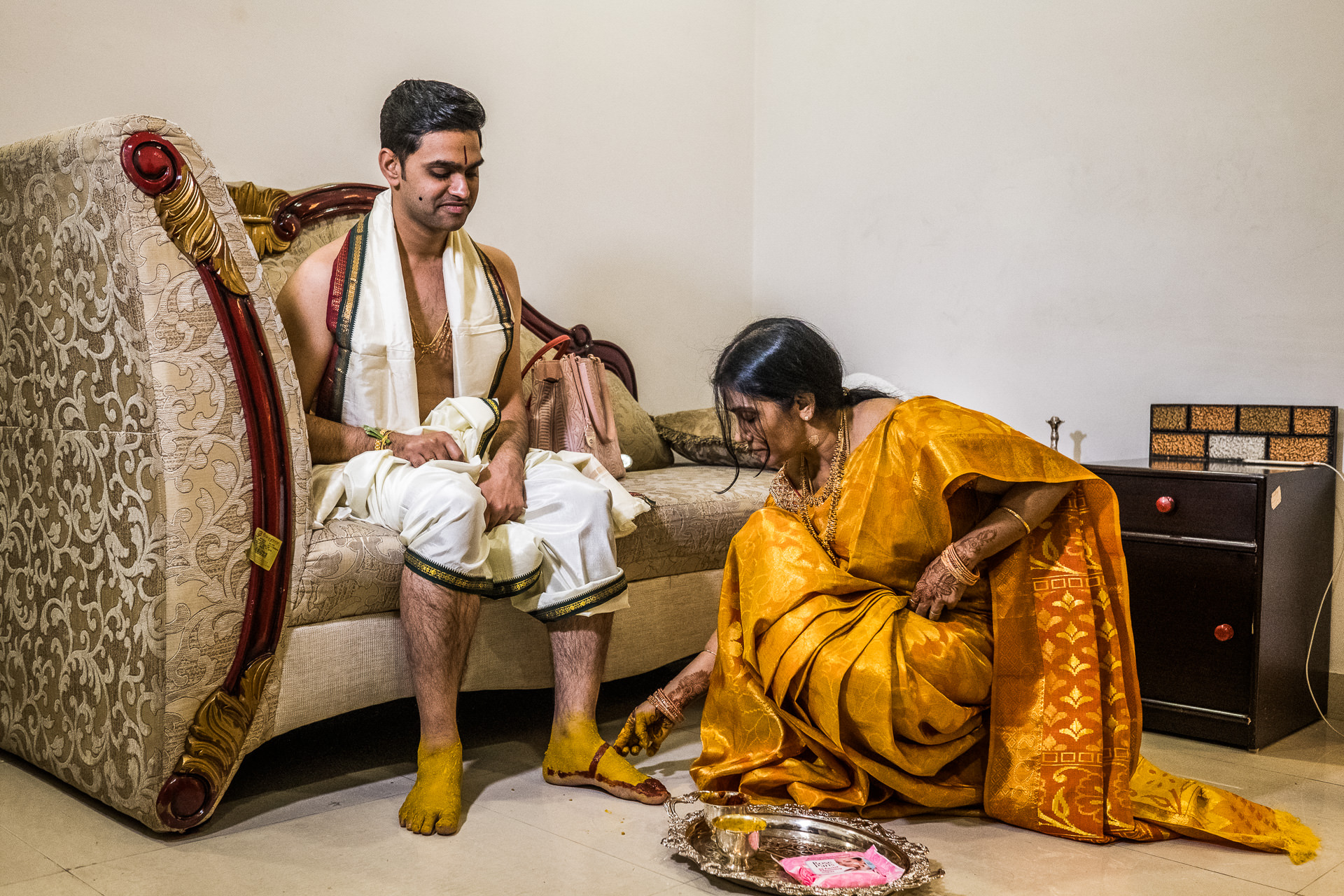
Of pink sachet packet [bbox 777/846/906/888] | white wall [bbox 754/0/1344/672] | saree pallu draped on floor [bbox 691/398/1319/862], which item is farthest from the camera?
white wall [bbox 754/0/1344/672]

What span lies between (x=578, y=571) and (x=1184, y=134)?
2282 millimetres

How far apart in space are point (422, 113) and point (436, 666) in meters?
1.17

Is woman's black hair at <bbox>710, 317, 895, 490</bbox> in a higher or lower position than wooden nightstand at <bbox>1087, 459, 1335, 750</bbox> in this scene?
higher

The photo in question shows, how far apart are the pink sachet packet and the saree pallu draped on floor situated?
29cm

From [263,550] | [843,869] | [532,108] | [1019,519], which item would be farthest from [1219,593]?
[532,108]

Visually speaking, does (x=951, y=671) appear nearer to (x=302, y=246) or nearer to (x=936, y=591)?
(x=936, y=591)

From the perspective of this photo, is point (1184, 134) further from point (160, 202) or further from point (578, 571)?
point (160, 202)

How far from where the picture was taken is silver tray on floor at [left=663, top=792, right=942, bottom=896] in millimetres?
1552

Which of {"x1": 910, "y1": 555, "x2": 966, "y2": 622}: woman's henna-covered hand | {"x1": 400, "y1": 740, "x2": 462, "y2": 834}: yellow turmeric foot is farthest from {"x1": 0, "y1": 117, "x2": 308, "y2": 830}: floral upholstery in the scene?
{"x1": 910, "y1": 555, "x2": 966, "y2": 622}: woman's henna-covered hand

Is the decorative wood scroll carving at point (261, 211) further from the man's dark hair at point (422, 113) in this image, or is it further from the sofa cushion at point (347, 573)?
the sofa cushion at point (347, 573)

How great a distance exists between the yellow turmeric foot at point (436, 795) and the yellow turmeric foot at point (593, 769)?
0.69 ft

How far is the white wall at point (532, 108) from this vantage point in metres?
2.73

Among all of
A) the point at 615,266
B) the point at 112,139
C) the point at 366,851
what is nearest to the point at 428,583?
the point at 366,851

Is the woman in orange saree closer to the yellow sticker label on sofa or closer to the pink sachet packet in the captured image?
the pink sachet packet
